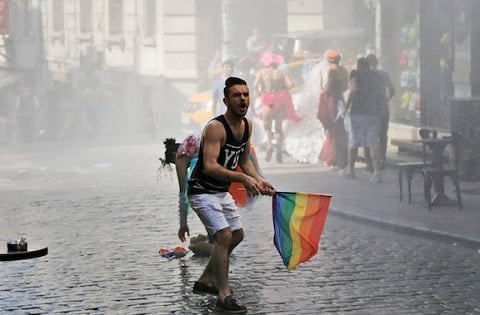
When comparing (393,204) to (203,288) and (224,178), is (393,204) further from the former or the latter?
(224,178)

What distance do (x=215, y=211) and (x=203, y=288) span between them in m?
0.77

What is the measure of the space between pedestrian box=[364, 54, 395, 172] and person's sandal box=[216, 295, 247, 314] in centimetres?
1039

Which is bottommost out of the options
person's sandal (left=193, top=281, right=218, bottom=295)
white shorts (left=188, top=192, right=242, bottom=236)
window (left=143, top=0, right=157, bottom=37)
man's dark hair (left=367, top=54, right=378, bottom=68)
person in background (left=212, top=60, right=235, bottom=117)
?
person's sandal (left=193, top=281, right=218, bottom=295)

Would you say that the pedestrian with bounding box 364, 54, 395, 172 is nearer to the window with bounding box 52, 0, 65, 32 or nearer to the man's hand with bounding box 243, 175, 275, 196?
the man's hand with bounding box 243, 175, 275, 196

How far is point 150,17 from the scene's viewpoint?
131ft

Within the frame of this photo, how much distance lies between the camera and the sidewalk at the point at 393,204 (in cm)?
1320

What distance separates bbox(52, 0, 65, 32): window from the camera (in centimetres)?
4797

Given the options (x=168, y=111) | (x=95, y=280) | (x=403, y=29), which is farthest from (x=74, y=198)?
(x=168, y=111)

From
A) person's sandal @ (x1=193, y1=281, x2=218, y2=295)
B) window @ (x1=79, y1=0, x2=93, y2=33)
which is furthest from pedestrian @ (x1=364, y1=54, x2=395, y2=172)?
window @ (x1=79, y1=0, x2=93, y2=33)

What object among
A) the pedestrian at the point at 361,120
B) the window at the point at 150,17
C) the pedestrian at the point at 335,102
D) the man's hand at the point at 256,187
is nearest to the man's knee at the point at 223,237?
the man's hand at the point at 256,187

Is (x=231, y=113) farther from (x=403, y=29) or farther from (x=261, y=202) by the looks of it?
(x=403, y=29)

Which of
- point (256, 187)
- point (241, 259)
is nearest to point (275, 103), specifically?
point (241, 259)

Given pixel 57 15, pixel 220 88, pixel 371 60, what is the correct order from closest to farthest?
pixel 371 60 → pixel 220 88 → pixel 57 15

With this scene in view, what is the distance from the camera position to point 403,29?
82.9 feet
